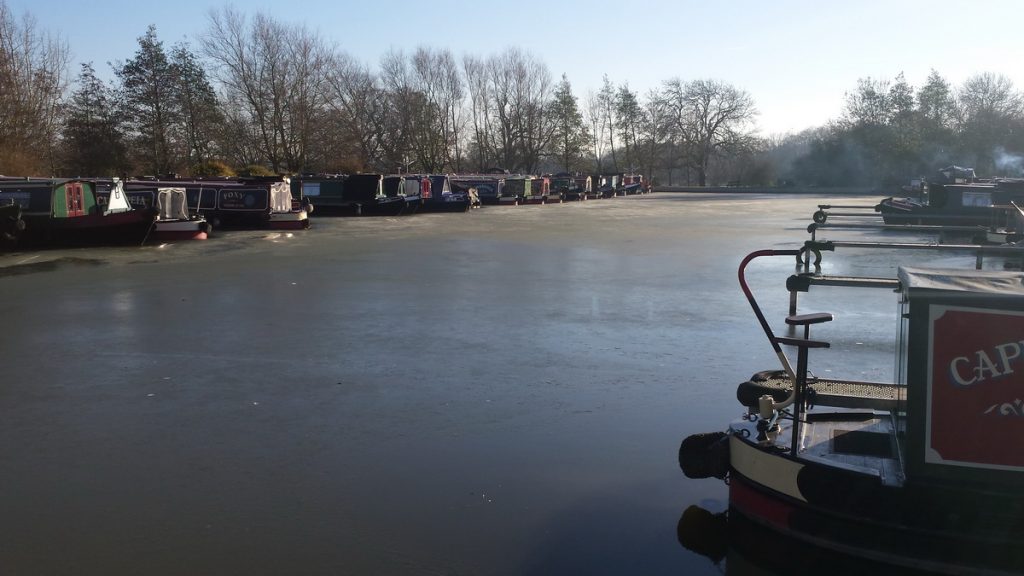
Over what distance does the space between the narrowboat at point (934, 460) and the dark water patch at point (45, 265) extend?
16.2m

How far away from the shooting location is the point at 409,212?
1467 inches

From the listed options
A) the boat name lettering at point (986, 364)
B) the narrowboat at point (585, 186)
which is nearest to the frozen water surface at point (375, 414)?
the boat name lettering at point (986, 364)

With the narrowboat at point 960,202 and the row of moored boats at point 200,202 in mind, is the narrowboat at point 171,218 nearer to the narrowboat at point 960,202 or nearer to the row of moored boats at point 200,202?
the row of moored boats at point 200,202

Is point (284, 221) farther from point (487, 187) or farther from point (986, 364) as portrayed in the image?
point (986, 364)

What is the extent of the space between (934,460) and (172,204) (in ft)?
80.5

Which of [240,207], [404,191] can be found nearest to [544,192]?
[404,191]

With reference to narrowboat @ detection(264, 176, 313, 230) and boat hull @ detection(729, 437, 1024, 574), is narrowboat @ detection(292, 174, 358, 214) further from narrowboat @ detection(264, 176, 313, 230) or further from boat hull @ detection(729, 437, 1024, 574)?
boat hull @ detection(729, 437, 1024, 574)

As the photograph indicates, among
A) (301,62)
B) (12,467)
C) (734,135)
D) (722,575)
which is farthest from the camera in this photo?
(734,135)

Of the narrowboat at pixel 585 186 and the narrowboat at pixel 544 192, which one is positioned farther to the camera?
the narrowboat at pixel 585 186

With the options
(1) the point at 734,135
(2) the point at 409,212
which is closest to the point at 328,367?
(2) the point at 409,212

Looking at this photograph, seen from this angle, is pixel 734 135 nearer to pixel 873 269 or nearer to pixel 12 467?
pixel 873 269

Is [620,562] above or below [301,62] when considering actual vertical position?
below

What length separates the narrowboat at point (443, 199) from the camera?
39656mm

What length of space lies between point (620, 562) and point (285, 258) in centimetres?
1576
